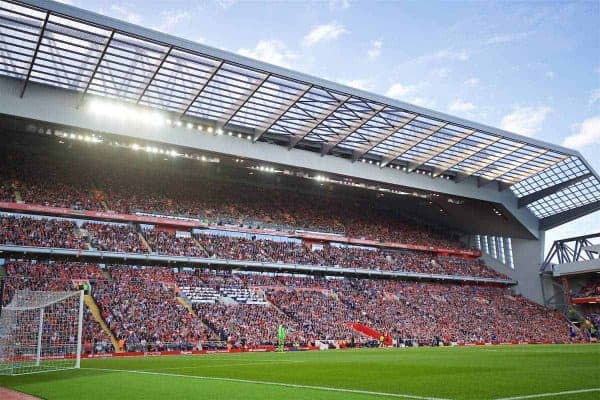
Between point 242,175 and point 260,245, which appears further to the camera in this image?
point 242,175

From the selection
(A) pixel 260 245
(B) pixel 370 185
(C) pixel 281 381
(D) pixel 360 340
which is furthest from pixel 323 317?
(C) pixel 281 381

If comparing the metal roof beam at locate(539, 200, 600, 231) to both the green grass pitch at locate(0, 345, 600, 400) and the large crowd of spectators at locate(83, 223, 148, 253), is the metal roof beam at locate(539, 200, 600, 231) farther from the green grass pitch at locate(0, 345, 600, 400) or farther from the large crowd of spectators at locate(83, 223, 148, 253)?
the green grass pitch at locate(0, 345, 600, 400)

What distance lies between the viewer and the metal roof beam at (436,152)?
46.5m

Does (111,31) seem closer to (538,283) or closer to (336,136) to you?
(336,136)

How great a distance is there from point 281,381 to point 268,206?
4260 cm

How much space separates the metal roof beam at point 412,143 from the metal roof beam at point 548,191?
65.2 ft

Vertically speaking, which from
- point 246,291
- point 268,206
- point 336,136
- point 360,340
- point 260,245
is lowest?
point 360,340

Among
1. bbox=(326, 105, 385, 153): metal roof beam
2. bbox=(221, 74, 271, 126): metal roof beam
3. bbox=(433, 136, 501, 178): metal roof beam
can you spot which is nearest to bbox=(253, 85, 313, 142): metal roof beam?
bbox=(221, 74, 271, 126): metal roof beam

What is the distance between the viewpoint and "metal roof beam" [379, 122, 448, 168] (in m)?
45.0

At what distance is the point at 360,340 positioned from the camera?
1658 inches

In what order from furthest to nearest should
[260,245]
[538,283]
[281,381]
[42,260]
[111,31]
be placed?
[538,283] → [260,245] → [42,260] → [111,31] → [281,381]

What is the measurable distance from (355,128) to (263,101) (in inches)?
331

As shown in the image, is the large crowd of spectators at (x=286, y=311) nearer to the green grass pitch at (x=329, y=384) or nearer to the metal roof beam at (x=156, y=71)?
the metal roof beam at (x=156, y=71)

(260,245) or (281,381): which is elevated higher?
(260,245)
